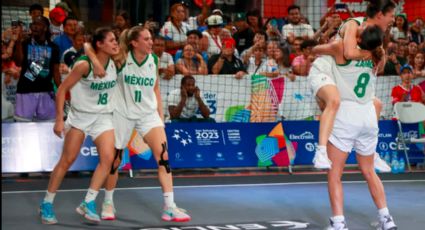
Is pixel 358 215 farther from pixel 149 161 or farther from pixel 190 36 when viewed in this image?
pixel 190 36

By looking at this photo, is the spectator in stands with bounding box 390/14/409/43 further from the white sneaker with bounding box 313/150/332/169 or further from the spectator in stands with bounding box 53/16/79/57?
the white sneaker with bounding box 313/150/332/169

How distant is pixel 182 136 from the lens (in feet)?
38.4

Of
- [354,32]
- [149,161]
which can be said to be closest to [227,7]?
[149,161]

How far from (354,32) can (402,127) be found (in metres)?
7.11

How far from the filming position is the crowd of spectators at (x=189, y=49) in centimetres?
1105

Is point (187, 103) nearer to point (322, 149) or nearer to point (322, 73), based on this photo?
point (322, 73)

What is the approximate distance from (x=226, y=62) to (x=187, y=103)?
125 centimetres

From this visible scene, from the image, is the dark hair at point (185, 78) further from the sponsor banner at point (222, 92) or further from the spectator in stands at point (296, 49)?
the spectator in stands at point (296, 49)

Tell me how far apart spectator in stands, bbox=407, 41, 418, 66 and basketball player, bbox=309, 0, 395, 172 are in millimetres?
8597

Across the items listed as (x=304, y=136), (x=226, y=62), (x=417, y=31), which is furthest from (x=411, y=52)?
(x=226, y=62)

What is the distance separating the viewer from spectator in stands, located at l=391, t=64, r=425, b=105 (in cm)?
1298

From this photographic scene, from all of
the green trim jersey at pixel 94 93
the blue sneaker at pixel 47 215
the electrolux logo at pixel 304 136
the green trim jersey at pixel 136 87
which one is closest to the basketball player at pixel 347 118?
the green trim jersey at pixel 136 87

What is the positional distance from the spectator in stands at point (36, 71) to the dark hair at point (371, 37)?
20.1 ft

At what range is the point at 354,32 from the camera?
609 cm
